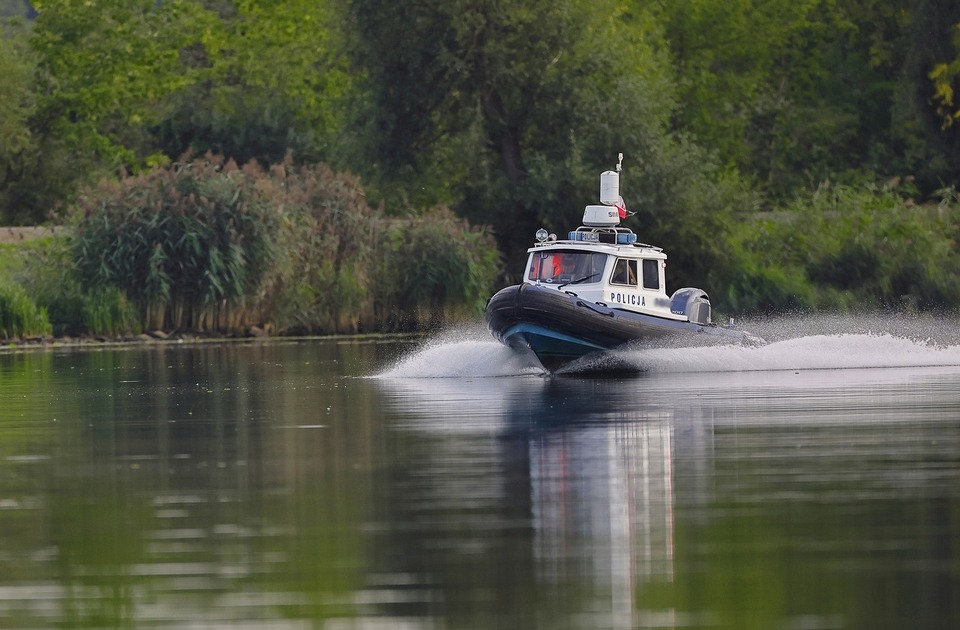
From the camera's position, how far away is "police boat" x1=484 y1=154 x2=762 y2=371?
105ft

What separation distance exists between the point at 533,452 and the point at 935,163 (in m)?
56.2

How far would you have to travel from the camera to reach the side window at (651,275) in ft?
110

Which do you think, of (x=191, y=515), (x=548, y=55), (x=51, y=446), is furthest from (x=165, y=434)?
(x=548, y=55)

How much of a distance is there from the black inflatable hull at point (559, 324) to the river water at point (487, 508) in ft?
14.4

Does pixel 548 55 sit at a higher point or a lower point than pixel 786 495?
higher

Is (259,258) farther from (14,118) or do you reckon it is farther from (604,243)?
(14,118)

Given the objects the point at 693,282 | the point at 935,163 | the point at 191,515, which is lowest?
the point at 191,515

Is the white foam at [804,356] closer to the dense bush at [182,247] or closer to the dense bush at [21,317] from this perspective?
the dense bush at [182,247]

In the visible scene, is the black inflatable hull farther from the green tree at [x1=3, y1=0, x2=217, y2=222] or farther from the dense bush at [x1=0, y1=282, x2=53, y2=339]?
the green tree at [x1=3, y1=0, x2=217, y2=222]

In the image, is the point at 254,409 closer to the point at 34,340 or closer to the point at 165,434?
the point at 165,434

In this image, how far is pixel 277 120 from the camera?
239 feet

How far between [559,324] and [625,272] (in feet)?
6.56

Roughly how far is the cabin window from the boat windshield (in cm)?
25

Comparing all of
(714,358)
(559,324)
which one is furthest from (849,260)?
(559,324)
